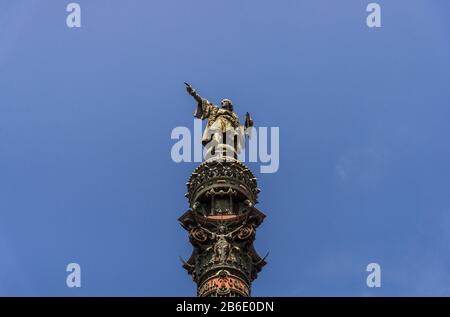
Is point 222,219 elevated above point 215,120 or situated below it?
below

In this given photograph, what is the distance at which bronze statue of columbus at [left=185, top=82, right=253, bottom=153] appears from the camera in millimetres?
31219

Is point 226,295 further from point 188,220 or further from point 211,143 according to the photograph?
point 211,143

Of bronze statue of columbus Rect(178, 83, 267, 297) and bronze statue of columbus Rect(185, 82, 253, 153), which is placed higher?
bronze statue of columbus Rect(185, 82, 253, 153)

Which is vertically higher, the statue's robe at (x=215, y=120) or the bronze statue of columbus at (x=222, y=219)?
the statue's robe at (x=215, y=120)

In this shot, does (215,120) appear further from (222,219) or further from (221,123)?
(222,219)

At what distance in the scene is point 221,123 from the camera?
31.7 m

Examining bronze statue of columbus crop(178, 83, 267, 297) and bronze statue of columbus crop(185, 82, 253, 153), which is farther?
bronze statue of columbus crop(185, 82, 253, 153)

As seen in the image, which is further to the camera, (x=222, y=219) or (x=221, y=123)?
(x=221, y=123)

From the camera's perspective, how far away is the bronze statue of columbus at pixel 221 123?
102 ft

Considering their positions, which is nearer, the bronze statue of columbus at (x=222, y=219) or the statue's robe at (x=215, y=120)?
the bronze statue of columbus at (x=222, y=219)

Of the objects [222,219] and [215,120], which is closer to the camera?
[222,219]

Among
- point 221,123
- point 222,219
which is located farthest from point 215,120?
point 222,219

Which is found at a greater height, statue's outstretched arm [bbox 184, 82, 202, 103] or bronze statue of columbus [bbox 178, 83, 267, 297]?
statue's outstretched arm [bbox 184, 82, 202, 103]
